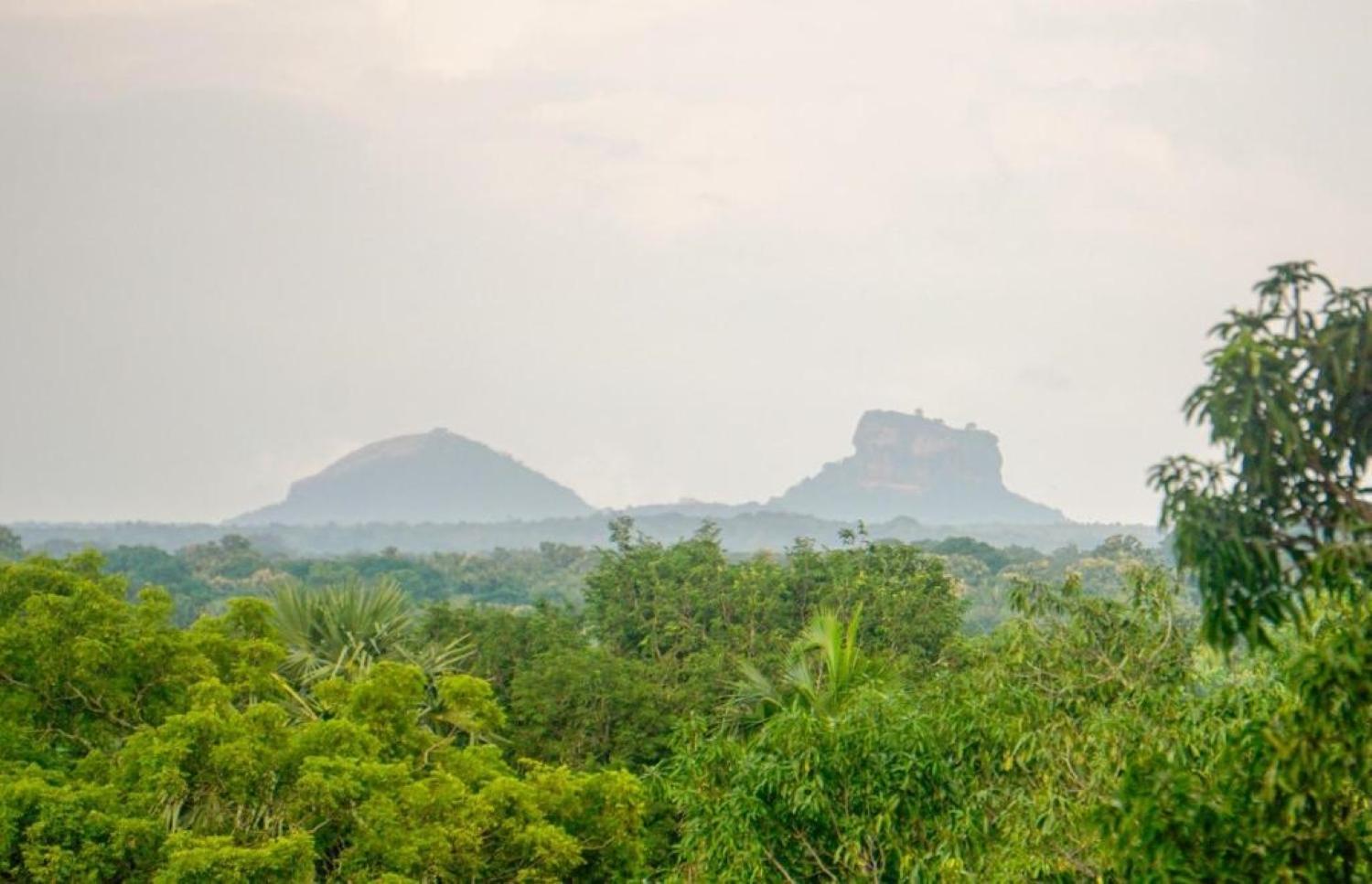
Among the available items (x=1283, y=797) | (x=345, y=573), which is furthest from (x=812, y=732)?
(x=345, y=573)

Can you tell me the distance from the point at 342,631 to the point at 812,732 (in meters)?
7.96

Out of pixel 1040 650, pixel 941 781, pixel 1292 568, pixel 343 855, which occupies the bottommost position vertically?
pixel 343 855

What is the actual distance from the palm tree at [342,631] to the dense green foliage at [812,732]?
0.12ft

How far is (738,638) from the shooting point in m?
20.3

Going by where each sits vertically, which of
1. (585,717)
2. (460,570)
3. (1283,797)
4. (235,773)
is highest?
(1283,797)

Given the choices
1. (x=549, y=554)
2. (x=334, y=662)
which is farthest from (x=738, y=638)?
(x=549, y=554)

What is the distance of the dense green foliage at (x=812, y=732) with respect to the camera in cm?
393

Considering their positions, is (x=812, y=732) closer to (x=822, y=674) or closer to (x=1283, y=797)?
(x=822, y=674)

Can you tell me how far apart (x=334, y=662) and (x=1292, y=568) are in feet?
40.6

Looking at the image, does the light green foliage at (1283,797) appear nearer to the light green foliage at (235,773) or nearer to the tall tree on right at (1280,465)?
the tall tree on right at (1280,465)

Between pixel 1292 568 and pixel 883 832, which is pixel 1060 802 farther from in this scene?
pixel 1292 568

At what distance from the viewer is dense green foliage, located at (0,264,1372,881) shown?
393cm

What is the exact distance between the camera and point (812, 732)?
868cm

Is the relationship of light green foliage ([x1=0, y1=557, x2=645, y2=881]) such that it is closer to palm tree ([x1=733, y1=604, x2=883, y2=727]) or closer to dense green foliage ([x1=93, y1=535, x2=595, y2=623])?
palm tree ([x1=733, y1=604, x2=883, y2=727])
